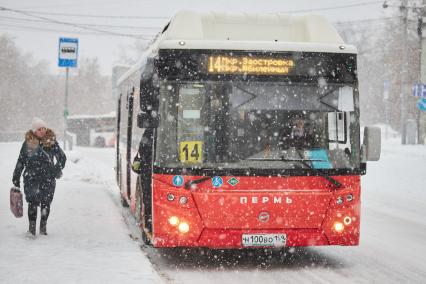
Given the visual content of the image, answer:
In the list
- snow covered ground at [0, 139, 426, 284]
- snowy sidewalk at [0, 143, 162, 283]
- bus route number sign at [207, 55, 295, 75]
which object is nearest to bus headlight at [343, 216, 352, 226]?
snow covered ground at [0, 139, 426, 284]

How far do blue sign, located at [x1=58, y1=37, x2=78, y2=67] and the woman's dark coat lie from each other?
585 inches

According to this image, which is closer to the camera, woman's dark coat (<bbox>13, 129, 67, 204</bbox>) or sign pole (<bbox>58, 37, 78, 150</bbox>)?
woman's dark coat (<bbox>13, 129, 67, 204</bbox>)

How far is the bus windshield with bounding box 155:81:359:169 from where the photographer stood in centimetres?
833

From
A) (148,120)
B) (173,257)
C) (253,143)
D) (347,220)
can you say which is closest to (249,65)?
(253,143)

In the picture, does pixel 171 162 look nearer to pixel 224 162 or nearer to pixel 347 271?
pixel 224 162

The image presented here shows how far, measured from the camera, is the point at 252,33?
946 centimetres

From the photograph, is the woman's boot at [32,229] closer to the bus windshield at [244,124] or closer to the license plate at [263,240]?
the bus windshield at [244,124]

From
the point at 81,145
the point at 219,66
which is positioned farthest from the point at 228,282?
the point at 81,145

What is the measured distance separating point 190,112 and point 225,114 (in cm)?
43

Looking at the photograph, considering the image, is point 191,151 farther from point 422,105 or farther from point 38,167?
point 422,105

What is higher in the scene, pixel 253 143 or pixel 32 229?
pixel 253 143

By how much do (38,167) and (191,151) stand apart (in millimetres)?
2925

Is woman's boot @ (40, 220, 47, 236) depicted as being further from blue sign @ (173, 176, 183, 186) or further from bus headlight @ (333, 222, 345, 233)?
bus headlight @ (333, 222, 345, 233)

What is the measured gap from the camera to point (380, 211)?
15.0m
